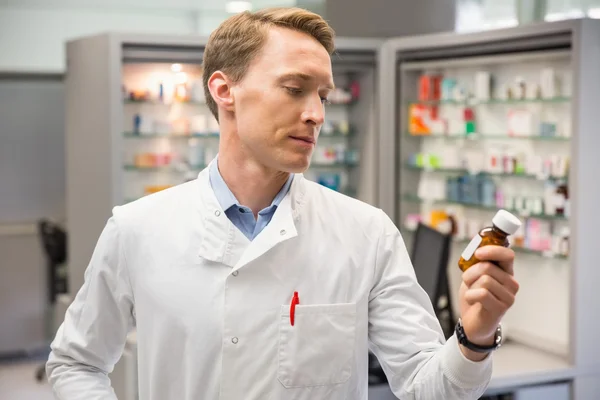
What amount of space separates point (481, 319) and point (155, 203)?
0.73 m

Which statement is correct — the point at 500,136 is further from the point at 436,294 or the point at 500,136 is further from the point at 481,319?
the point at 481,319

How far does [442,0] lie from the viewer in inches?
235

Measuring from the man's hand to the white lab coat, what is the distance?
12 centimetres

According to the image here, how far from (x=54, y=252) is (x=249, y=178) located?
19.1 ft

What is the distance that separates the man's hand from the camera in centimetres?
155

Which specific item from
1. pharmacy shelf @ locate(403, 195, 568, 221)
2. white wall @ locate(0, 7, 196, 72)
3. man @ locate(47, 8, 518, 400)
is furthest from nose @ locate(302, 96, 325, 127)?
white wall @ locate(0, 7, 196, 72)

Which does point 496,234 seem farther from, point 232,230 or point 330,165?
point 330,165

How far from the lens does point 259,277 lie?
6.02 feet

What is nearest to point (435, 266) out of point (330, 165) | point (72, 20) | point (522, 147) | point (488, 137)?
point (522, 147)

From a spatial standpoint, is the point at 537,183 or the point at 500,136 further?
the point at 500,136

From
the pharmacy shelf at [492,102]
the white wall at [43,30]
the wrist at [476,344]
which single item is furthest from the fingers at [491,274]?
the white wall at [43,30]

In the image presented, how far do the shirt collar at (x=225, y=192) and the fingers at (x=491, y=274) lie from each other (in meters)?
0.49

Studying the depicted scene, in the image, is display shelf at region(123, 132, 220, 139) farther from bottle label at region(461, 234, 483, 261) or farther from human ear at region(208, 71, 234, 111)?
bottle label at region(461, 234, 483, 261)

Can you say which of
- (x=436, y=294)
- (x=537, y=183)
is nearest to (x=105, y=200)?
(x=436, y=294)
